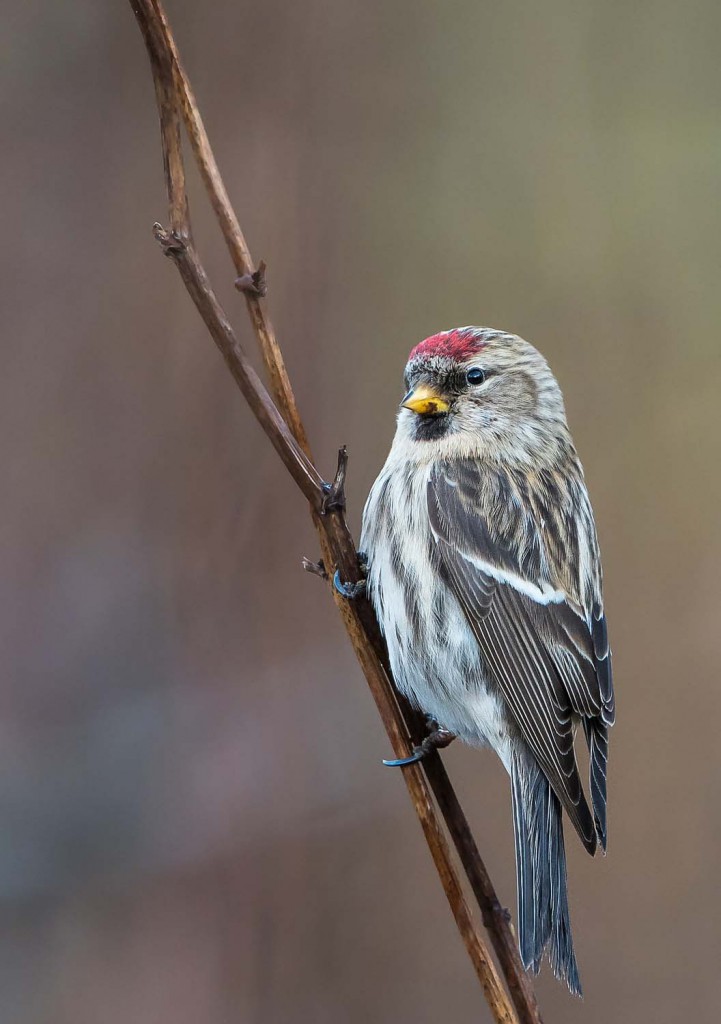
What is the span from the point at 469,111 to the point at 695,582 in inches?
61.4

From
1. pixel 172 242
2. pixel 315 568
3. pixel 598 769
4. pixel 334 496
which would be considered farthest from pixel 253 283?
pixel 598 769

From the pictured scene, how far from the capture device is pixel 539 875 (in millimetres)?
2143

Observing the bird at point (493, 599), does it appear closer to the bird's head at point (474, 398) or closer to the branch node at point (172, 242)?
the bird's head at point (474, 398)

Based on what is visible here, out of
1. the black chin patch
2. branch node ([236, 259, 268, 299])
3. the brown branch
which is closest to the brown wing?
the black chin patch

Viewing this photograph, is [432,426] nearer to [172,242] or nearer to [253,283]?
[253,283]

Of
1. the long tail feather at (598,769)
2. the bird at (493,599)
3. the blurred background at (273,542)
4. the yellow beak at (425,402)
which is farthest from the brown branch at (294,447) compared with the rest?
the blurred background at (273,542)

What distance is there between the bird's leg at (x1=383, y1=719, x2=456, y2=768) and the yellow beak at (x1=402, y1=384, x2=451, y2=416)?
64 cm

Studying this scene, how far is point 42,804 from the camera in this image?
8.54 feet

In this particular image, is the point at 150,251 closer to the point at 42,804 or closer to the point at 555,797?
the point at 42,804

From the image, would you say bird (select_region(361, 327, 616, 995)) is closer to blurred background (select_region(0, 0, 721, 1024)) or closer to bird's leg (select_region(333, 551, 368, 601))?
bird's leg (select_region(333, 551, 368, 601))

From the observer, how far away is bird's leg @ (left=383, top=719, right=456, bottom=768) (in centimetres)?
188

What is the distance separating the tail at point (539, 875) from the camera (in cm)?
202

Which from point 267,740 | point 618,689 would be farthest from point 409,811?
point 618,689

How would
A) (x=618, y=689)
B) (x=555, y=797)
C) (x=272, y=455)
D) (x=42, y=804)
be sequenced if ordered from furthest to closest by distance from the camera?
1. (x=618, y=689)
2. (x=272, y=455)
3. (x=42, y=804)
4. (x=555, y=797)
